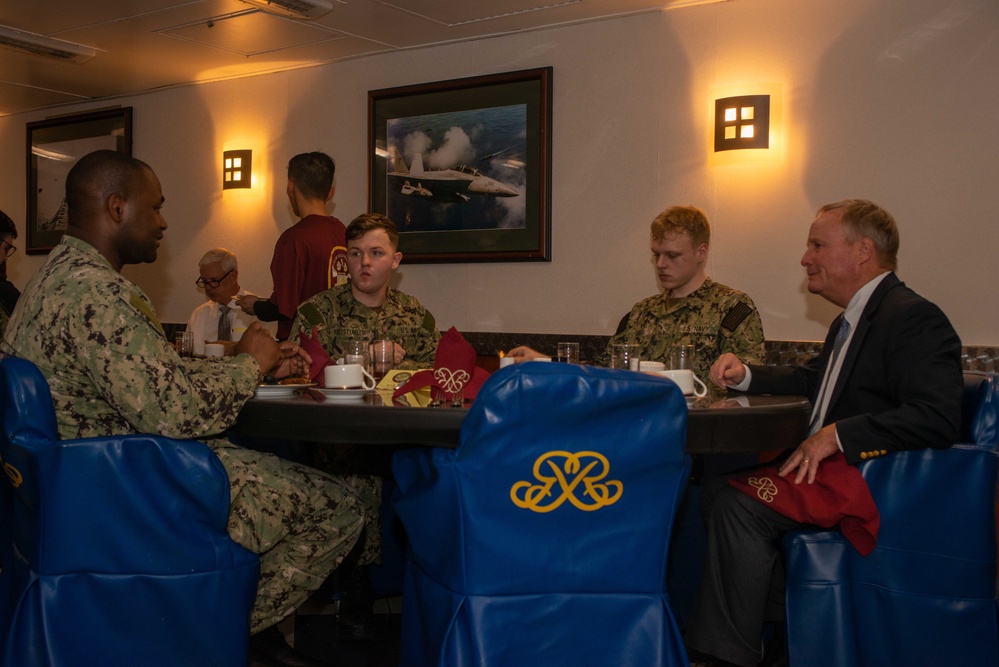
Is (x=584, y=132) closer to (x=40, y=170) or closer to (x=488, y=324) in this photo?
(x=488, y=324)

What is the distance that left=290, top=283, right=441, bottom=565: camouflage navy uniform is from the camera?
3.43 metres

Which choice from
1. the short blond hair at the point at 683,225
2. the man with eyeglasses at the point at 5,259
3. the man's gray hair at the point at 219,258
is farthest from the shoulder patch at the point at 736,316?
the man's gray hair at the point at 219,258

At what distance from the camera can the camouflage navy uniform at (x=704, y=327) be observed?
11.9 ft

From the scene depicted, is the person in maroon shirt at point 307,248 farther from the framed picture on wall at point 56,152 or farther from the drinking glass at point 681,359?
the framed picture on wall at point 56,152

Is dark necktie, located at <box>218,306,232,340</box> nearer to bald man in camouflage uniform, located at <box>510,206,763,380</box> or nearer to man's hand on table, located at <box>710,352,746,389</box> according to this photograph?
bald man in camouflage uniform, located at <box>510,206,763,380</box>

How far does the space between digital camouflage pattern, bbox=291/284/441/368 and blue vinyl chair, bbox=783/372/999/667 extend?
5.95ft

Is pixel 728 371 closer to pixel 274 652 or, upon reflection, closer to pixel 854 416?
pixel 854 416

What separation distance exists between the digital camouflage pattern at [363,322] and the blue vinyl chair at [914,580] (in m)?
1.81

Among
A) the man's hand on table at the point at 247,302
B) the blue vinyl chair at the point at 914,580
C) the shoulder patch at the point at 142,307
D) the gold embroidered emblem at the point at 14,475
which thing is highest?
the shoulder patch at the point at 142,307

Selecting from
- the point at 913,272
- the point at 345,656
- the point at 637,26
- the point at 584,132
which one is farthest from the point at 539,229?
the point at 345,656

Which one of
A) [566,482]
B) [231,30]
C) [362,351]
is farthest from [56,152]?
[566,482]

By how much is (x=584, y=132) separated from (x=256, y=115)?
2.80 metres

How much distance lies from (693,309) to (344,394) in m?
1.87

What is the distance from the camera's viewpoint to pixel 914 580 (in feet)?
7.88
